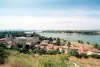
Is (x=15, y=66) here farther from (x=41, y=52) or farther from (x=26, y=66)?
(x=41, y=52)

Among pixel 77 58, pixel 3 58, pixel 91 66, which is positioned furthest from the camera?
pixel 77 58

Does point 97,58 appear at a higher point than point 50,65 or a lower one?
lower

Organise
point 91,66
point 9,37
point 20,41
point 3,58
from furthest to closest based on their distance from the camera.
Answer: point 9,37 → point 20,41 → point 91,66 → point 3,58

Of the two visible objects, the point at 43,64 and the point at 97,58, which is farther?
the point at 97,58

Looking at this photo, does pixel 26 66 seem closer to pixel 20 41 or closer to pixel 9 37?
pixel 20 41

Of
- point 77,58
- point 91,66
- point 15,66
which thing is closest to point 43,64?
point 15,66

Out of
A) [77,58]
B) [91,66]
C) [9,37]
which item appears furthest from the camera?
[9,37]

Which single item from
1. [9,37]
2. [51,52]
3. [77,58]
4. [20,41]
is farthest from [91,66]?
[9,37]

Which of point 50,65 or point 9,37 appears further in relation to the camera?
point 9,37

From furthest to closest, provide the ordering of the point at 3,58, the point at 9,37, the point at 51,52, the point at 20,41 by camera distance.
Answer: the point at 9,37 → the point at 20,41 → the point at 51,52 → the point at 3,58
